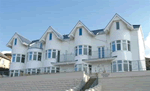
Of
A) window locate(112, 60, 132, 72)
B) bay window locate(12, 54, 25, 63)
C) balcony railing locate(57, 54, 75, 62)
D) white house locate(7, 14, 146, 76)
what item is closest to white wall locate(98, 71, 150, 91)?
white house locate(7, 14, 146, 76)

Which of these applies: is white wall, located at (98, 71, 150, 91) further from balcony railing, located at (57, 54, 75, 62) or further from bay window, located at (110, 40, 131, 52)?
balcony railing, located at (57, 54, 75, 62)

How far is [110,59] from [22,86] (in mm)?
11736

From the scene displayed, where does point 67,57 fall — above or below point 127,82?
above

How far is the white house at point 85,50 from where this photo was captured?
2489 cm

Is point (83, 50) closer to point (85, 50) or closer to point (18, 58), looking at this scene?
point (85, 50)

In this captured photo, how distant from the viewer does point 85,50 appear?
27.5m

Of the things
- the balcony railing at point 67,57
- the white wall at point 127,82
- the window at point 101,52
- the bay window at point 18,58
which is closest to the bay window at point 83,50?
the balcony railing at point 67,57

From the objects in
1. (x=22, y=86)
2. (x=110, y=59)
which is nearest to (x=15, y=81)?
(x=22, y=86)

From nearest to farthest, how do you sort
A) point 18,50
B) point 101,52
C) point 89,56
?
1. point 101,52
2. point 89,56
3. point 18,50

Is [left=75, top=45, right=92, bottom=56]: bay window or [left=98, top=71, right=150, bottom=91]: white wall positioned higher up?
[left=75, top=45, right=92, bottom=56]: bay window

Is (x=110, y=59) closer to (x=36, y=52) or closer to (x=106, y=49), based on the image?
(x=106, y=49)

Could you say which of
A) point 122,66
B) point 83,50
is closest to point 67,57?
point 83,50

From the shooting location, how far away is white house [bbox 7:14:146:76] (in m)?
24.9

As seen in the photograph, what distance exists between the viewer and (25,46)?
3288cm
